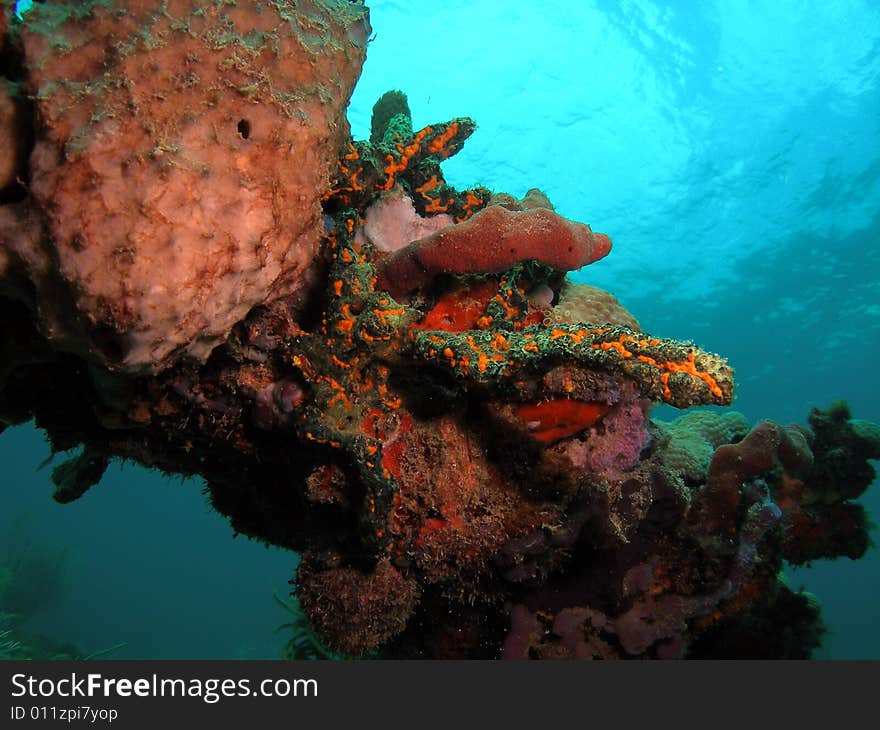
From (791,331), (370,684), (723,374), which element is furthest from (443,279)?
(791,331)

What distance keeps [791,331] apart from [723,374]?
138 ft

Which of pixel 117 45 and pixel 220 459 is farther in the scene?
pixel 220 459

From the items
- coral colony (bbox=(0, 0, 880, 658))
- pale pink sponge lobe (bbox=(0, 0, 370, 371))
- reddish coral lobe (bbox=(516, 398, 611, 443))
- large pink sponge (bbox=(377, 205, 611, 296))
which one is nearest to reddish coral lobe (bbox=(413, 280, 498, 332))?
coral colony (bbox=(0, 0, 880, 658))

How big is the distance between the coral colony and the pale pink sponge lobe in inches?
0.5

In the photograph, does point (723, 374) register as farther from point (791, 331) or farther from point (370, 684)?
point (791, 331)

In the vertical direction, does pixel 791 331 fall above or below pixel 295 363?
above

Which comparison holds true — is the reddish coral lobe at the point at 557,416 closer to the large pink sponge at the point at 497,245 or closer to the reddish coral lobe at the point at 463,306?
the reddish coral lobe at the point at 463,306

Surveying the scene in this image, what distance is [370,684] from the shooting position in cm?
334

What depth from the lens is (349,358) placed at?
326 cm

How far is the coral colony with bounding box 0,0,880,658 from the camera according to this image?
215 centimetres

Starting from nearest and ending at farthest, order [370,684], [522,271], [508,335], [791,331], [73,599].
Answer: [508,335] → [370,684] → [522,271] → [791,331] → [73,599]

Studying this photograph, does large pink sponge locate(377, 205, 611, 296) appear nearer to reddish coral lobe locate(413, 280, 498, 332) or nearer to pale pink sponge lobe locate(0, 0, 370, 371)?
reddish coral lobe locate(413, 280, 498, 332)

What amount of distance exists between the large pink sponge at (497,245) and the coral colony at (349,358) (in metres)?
0.02

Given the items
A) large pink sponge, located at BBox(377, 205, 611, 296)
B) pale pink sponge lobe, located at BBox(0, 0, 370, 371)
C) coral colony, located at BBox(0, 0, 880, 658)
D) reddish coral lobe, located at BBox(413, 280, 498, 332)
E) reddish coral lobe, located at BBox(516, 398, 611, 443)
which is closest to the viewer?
pale pink sponge lobe, located at BBox(0, 0, 370, 371)
